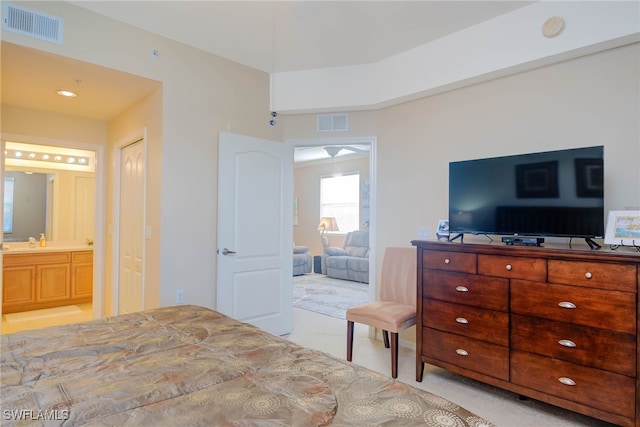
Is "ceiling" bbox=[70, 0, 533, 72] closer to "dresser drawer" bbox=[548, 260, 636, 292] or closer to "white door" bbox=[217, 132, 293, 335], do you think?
"white door" bbox=[217, 132, 293, 335]

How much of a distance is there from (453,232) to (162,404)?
7.90 ft

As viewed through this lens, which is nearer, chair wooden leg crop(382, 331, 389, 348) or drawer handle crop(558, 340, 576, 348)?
drawer handle crop(558, 340, 576, 348)

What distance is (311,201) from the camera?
9258mm

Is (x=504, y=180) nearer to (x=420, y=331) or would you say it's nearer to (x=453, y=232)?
(x=453, y=232)

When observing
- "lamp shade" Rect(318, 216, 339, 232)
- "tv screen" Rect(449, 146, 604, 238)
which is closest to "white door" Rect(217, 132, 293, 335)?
"tv screen" Rect(449, 146, 604, 238)

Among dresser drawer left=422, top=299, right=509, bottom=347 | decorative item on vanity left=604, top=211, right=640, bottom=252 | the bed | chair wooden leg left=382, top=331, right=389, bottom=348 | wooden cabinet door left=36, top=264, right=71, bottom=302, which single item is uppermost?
decorative item on vanity left=604, top=211, right=640, bottom=252

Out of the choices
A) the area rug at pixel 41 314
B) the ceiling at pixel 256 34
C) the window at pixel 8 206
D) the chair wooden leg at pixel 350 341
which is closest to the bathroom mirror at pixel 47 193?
the window at pixel 8 206

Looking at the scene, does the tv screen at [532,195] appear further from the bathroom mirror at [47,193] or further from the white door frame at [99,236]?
the bathroom mirror at [47,193]

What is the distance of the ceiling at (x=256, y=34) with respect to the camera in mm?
2646

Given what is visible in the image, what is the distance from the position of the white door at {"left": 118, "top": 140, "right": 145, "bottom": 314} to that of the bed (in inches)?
78.1

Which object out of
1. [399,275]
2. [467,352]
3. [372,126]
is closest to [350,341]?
[399,275]

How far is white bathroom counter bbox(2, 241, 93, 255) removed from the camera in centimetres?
471

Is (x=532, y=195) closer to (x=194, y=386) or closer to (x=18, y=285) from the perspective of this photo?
(x=194, y=386)

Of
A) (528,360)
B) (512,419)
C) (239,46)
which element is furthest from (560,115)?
(239,46)
